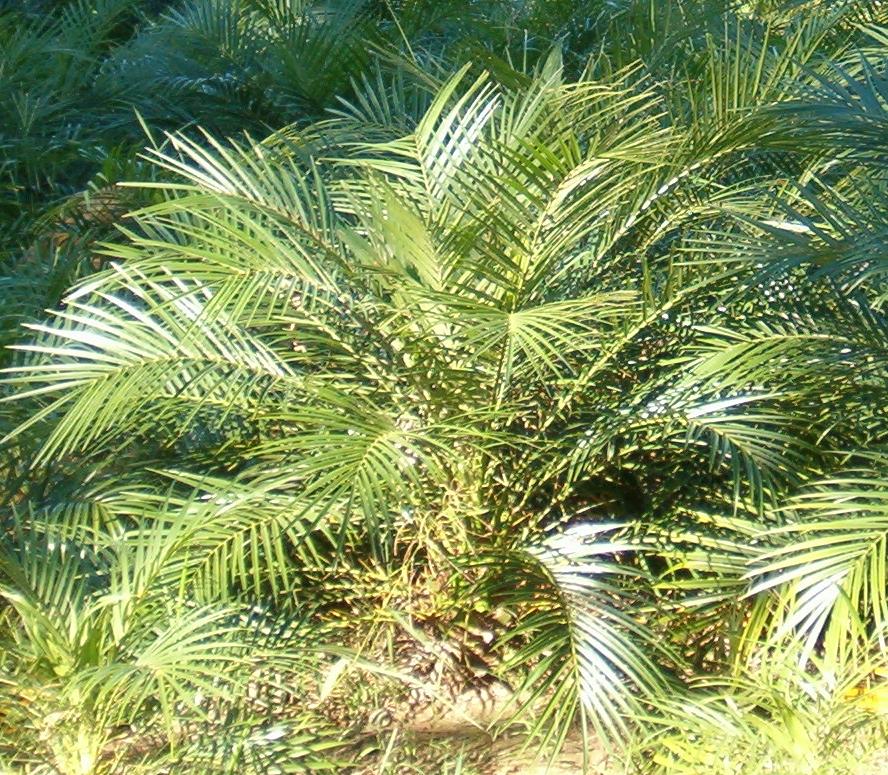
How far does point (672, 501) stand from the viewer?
3.13m

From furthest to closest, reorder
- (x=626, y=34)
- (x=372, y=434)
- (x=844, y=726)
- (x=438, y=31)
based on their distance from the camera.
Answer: (x=438, y=31) < (x=626, y=34) < (x=372, y=434) < (x=844, y=726)

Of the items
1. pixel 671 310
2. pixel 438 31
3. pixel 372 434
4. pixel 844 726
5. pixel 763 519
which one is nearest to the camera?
pixel 844 726

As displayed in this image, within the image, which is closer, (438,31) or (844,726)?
(844,726)

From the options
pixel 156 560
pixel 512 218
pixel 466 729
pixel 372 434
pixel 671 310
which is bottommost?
pixel 466 729

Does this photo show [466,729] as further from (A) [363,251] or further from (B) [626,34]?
(B) [626,34]

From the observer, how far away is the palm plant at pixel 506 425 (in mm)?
2670

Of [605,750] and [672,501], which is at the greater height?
[672,501]

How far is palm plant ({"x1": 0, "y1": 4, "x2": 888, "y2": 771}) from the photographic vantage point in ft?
8.76

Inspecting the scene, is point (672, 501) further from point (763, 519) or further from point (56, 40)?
point (56, 40)

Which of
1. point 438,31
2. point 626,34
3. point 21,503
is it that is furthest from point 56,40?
point 21,503

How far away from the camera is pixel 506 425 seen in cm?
295

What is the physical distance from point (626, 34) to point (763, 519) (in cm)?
234

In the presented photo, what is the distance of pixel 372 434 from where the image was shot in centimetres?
271

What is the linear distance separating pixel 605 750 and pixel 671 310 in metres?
1.00
